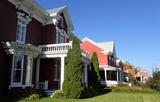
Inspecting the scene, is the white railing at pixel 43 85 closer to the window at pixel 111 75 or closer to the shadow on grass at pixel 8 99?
the shadow on grass at pixel 8 99

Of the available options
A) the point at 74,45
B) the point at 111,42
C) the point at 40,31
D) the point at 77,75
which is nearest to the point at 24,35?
the point at 40,31

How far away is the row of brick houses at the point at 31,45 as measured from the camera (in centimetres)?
1822

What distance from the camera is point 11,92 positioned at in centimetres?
1730

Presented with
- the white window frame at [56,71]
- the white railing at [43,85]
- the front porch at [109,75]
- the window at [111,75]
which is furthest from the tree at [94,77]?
the window at [111,75]

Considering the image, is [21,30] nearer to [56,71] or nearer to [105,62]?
[56,71]

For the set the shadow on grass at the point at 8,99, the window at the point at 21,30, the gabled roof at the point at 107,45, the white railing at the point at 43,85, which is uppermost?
the gabled roof at the point at 107,45

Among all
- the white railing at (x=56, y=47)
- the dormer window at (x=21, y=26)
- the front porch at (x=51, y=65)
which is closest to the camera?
the dormer window at (x=21, y=26)

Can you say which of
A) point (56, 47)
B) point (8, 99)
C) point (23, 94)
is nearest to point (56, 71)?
point (56, 47)

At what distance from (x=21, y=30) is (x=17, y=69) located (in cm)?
438

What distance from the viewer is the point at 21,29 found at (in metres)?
21.2

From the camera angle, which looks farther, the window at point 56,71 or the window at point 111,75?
the window at point 111,75

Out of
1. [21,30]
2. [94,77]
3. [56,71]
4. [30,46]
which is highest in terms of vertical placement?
[21,30]

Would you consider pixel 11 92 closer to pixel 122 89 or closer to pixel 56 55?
pixel 56 55

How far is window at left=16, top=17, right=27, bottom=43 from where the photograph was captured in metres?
20.8
